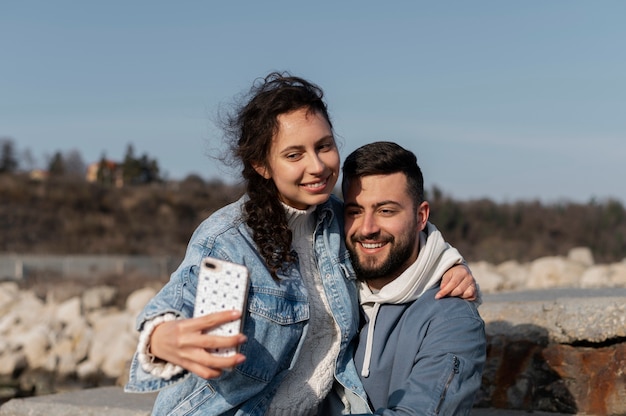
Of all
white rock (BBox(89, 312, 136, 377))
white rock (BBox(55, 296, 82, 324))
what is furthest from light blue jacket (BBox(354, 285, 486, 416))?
white rock (BBox(55, 296, 82, 324))

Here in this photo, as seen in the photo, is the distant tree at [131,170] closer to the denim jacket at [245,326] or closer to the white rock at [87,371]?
the white rock at [87,371]

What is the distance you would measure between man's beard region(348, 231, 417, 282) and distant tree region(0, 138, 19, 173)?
139ft

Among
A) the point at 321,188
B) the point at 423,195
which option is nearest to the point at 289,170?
the point at 321,188

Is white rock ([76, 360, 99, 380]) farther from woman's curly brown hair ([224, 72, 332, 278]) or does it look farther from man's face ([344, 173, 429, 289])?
woman's curly brown hair ([224, 72, 332, 278])

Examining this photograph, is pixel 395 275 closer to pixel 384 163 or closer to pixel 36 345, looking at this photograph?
pixel 384 163

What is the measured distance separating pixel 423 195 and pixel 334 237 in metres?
0.42

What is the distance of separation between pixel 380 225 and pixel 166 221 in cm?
3350

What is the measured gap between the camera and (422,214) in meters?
2.97

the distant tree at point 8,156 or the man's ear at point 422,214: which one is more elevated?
the man's ear at point 422,214

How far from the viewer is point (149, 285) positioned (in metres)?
15.9

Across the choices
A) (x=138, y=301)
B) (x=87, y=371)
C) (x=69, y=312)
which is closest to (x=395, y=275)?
(x=87, y=371)

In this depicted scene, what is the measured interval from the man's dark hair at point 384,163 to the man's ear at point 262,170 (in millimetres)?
378

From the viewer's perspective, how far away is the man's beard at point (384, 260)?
2.83 m

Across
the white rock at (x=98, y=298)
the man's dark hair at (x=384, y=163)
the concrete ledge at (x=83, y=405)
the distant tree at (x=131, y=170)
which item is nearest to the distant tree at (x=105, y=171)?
the distant tree at (x=131, y=170)
